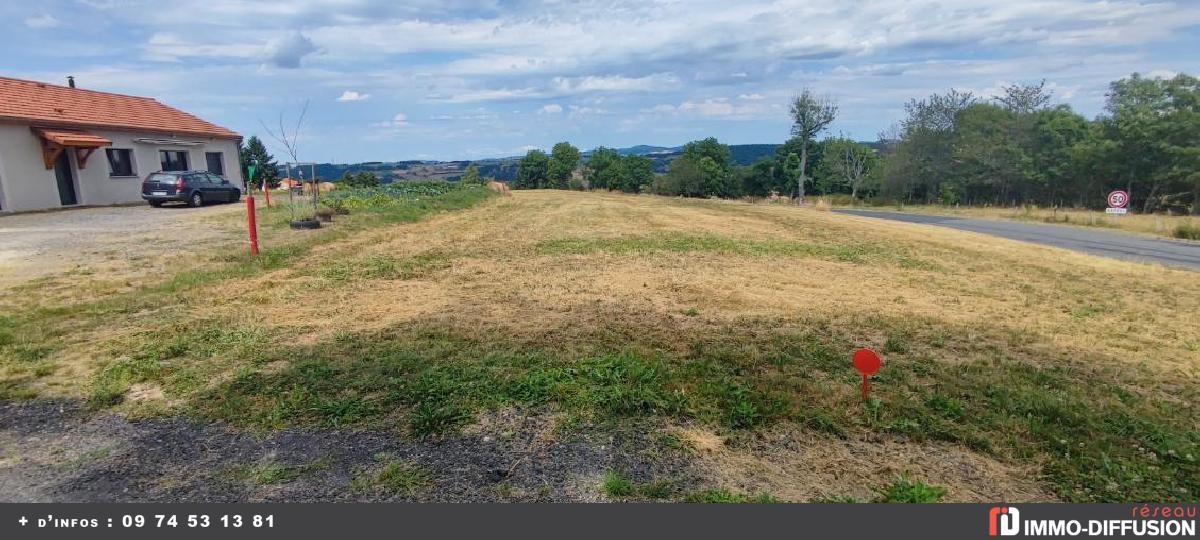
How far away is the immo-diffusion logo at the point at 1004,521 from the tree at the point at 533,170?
10256 cm

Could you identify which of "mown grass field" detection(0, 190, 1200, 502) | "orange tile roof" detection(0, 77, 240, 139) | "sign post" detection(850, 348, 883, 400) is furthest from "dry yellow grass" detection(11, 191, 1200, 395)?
"orange tile roof" detection(0, 77, 240, 139)

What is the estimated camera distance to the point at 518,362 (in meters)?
5.18

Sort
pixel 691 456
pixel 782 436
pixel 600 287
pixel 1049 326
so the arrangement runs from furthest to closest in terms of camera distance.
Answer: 1. pixel 600 287
2. pixel 1049 326
3. pixel 782 436
4. pixel 691 456

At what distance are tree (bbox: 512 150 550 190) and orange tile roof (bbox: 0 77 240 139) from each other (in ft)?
Answer: 254

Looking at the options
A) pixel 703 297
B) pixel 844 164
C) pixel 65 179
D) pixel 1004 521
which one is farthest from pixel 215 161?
pixel 844 164

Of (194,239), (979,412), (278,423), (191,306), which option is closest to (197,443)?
(278,423)

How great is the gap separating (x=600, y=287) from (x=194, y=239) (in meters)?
10.1

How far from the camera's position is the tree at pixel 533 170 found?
106312mm

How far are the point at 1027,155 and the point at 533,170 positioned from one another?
7682 centimetres

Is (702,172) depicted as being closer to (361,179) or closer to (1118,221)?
(361,179)

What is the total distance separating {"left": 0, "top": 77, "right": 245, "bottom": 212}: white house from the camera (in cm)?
1869

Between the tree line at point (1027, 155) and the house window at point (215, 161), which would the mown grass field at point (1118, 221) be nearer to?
the tree line at point (1027, 155)

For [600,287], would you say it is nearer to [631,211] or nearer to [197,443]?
[197,443]

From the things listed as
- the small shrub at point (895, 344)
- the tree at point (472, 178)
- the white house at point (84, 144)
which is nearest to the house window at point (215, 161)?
the white house at point (84, 144)
